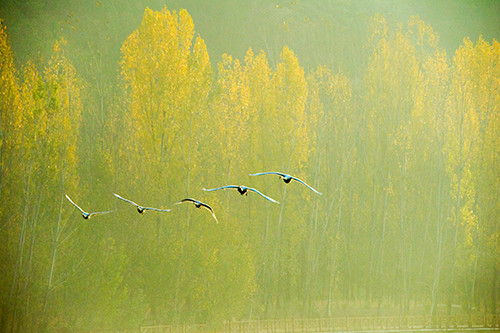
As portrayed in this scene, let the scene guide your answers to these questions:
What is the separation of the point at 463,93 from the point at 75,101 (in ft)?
23.2

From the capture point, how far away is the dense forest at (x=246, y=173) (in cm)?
816

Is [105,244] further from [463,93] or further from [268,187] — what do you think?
[463,93]

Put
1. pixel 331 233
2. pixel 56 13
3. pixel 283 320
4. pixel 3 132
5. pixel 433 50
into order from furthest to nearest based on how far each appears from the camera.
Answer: pixel 433 50
pixel 331 233
pixel 283 320
pixel 56 13
pixel 3 132

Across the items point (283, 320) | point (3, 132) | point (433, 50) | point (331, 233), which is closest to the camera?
point (3, 132)

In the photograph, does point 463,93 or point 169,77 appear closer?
point 169,77

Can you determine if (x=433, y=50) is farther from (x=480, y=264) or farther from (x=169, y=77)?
(x=169, y=77)

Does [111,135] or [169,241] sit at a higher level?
[111,135]

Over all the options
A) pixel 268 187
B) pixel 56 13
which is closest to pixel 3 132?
pixel 56 13

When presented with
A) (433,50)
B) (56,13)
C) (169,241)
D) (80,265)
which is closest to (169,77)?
(56,13)

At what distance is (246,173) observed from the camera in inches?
372

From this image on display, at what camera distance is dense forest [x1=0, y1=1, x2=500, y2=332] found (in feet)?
26.8

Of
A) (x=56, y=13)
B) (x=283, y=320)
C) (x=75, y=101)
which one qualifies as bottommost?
(x=283, y=320)

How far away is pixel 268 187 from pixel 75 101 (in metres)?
3.45

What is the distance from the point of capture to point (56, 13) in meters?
8.64
